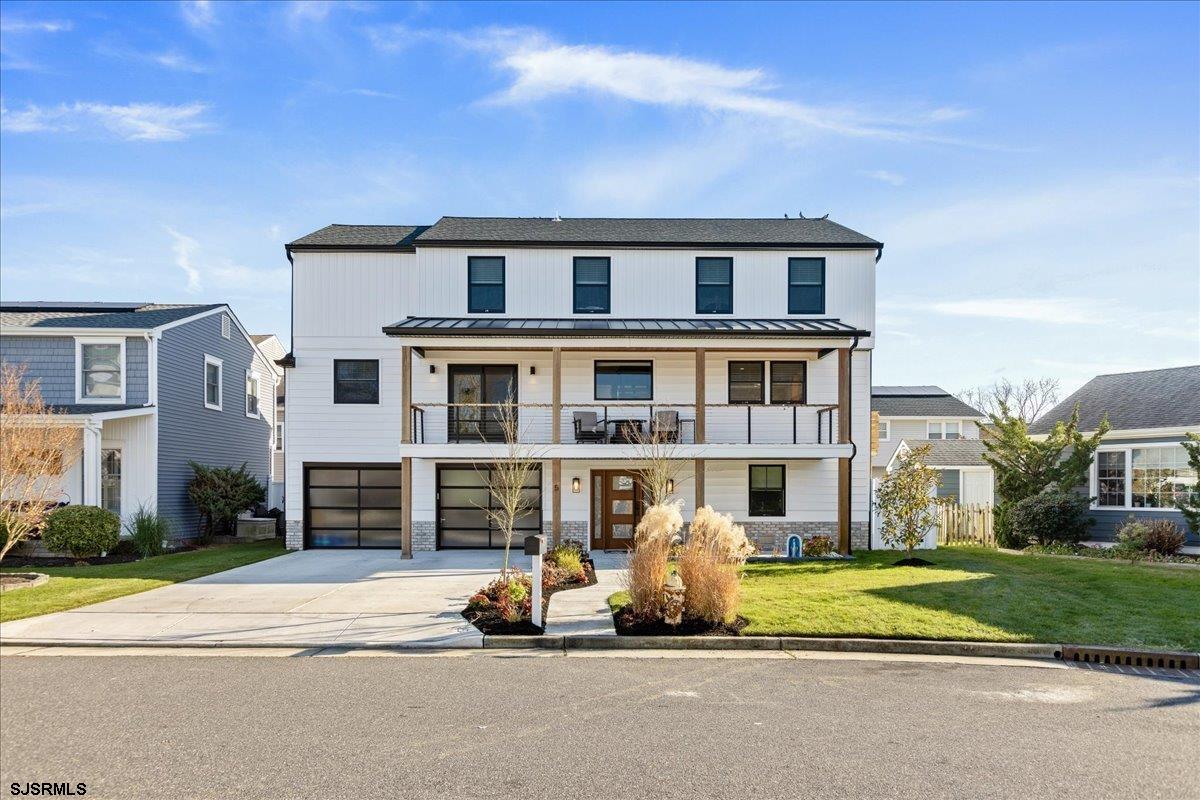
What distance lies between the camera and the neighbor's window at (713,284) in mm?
19625

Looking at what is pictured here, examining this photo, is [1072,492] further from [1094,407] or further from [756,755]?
[756,755]

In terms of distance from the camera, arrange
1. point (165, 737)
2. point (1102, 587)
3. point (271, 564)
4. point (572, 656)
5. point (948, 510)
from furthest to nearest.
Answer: point (948, 510), point (271, 564), point (1102, 587), point (572, 656), point (165, 737)

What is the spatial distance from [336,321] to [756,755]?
16.9 m

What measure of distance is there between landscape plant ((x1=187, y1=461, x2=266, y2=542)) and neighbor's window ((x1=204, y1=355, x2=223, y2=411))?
2047 millimetres

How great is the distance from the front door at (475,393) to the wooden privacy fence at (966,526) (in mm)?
13192

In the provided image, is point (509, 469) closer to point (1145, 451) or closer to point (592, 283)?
point (592, 283)

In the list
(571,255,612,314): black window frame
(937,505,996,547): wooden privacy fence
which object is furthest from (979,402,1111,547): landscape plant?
(571,255,612,314): black window frame

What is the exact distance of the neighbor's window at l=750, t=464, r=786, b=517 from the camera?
1880 cm

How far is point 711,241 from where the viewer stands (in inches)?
771

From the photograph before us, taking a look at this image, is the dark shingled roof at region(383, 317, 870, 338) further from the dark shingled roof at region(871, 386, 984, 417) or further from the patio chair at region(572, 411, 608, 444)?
the dark shingled roof at region(871, 386, 984, 417)

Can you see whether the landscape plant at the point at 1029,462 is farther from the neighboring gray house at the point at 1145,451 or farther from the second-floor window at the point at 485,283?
the second-floor window at the point at 485,283

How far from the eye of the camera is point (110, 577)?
45.4 feet

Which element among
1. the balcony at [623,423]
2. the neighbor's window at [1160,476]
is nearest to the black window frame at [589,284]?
the balcony at [623,423]

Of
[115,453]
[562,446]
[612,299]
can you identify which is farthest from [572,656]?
[115,453]
